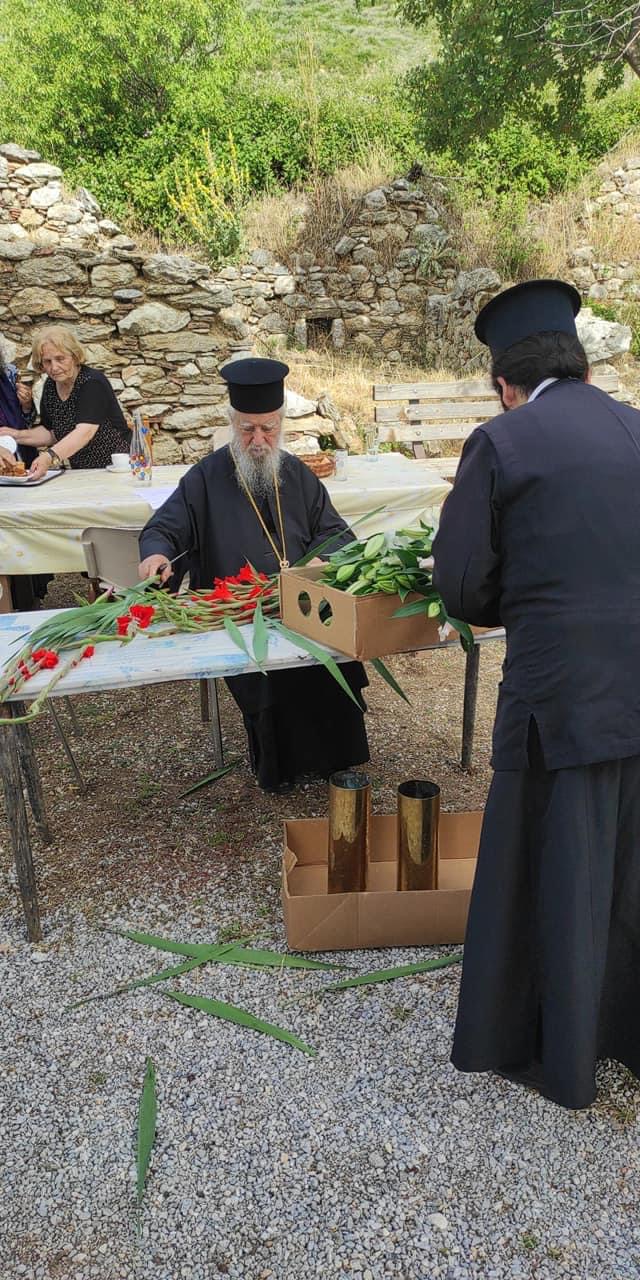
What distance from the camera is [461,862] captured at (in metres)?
3.02

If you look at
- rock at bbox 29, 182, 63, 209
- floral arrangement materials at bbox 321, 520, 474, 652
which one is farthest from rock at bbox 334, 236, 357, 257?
floral arrangement materials at bbox 321, 520, 474, 652

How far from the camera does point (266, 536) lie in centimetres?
381

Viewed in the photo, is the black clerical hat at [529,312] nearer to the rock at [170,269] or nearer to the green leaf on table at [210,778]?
the green leaf on table at [210,778]

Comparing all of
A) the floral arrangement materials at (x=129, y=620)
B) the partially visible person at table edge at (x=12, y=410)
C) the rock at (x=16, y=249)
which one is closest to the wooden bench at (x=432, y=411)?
the partially visible person at table edge at (x=12, y=410)

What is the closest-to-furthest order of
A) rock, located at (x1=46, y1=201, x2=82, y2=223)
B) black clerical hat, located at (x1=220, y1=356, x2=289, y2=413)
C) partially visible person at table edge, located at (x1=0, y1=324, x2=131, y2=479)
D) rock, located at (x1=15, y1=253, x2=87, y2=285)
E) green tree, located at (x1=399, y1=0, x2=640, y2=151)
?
1. black clerical hat, located at (x1=220, y1=356, x2=289, y2=413)
2. partially visible person at table edge, located at (x1=0, y1=324, x2=131, y2=479)
3. rock, located at (x1=15, y1=253, x2=87, y2=285)
4. rock, located at (x1=46, y1=201, x2=82, y2=223)
5. green tree, located at (x1=399, y1=0, x2=640, y2=151)

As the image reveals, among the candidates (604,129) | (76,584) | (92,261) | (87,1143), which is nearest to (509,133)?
(604,129)

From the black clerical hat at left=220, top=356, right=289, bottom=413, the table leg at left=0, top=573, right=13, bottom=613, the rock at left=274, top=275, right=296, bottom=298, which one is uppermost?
the rock at left=274, top=275, right=296, bottom=298

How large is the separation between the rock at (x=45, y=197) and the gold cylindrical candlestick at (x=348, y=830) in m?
8.61

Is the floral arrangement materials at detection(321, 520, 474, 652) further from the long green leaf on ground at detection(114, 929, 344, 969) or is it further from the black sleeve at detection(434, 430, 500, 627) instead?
the long green leaf on ground at detection(114, 929, 344, 969)

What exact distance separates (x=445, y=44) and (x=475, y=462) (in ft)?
46.5

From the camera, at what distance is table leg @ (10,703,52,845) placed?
2.80m

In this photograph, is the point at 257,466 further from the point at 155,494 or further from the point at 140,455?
the point at 140,455

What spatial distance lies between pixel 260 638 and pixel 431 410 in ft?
20.8

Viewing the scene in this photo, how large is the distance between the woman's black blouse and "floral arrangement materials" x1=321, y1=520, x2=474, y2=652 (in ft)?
10.2
